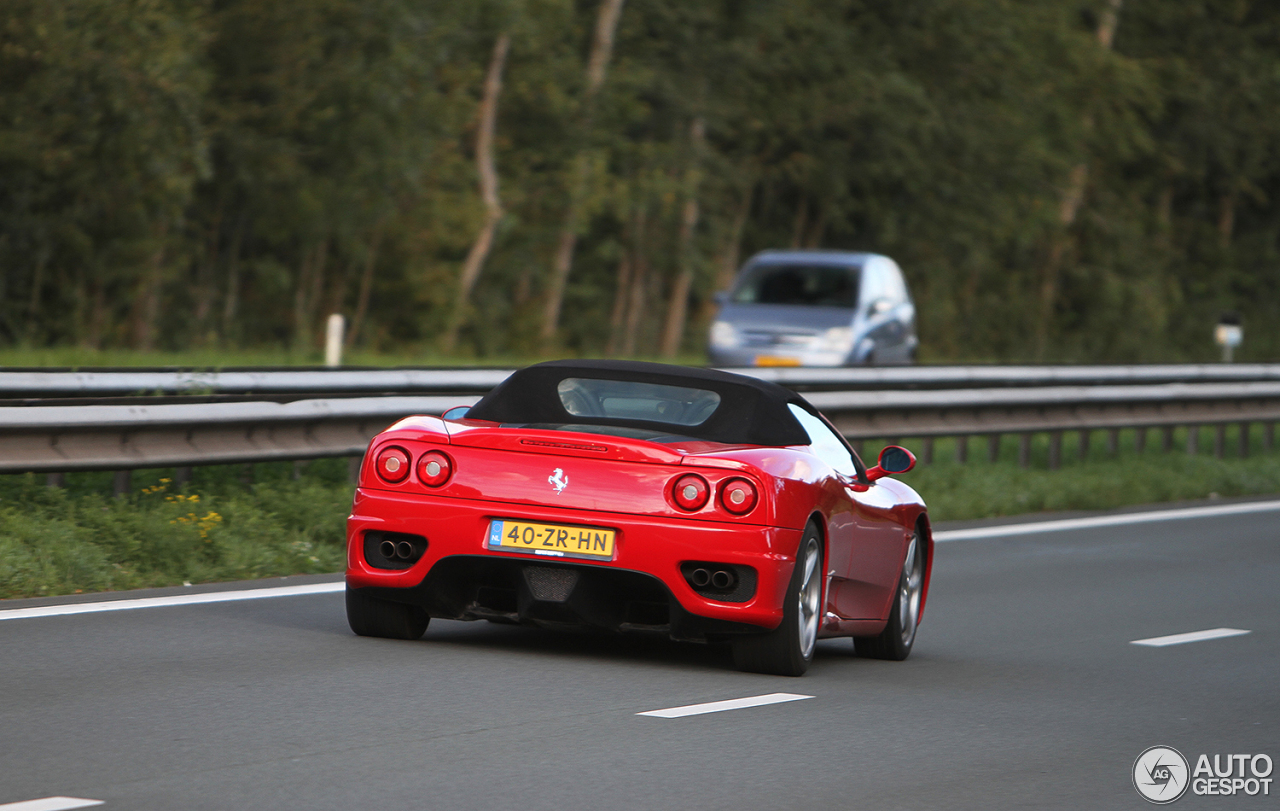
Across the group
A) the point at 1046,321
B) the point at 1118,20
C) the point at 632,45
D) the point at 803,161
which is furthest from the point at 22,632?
the point at 1118,20

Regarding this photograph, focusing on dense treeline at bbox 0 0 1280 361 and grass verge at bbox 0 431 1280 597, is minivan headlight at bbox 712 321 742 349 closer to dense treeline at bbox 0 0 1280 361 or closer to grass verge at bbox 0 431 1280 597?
dense treeline at bbox 0 0 1280 361

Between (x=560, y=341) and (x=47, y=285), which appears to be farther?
(x=560, y=341)

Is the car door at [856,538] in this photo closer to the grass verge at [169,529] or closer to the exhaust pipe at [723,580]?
the exhaust pipe at [723,580]

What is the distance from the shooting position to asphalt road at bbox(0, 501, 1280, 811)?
5.71 metres

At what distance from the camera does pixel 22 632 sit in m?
8.10

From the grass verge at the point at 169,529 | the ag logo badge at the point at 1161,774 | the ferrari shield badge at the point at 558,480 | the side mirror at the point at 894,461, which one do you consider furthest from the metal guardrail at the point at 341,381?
the ag logo badge at the point at 1161,774

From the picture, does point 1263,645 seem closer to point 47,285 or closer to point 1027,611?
point 1027,611

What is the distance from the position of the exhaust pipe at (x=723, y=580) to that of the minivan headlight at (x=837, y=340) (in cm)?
1574

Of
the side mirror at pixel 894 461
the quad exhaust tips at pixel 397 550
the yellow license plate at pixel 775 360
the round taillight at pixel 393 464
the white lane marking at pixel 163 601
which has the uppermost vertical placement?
the side mirror at pixel 894 461

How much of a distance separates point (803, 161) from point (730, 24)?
346cm

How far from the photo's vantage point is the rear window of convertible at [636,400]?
8445 millimetres

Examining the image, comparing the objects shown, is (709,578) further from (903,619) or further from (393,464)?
(903,619)

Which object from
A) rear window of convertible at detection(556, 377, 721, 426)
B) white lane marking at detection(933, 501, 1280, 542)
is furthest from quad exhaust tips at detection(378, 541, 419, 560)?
white lane marking at detection(933, 501, 1280, 542)

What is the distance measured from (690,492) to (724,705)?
812 millimetres
